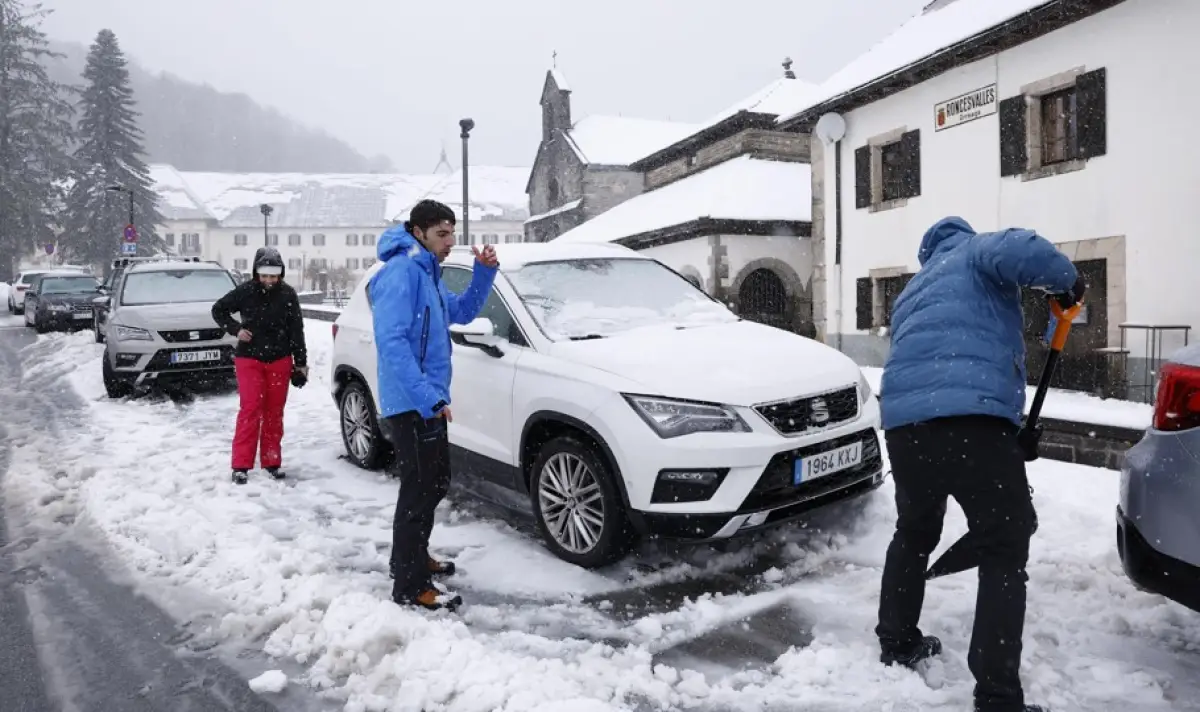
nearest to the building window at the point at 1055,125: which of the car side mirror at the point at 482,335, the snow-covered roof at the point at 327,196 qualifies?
the car side mirror at the point at 482,335

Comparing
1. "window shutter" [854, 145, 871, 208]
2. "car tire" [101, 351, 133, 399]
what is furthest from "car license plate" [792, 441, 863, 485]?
"window shutter" [854, 145, 871, 208]

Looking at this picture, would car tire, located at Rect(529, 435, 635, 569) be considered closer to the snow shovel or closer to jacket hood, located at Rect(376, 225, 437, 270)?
jacket hood, located at Rect(376, 225, 437, 270)

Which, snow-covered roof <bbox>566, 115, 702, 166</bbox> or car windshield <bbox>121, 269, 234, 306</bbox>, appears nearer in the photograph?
car windshield <bbox>121, 269, 234, 306</bbox>

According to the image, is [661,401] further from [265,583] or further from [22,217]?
[22,217]

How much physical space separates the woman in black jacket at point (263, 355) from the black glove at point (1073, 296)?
5.56 m

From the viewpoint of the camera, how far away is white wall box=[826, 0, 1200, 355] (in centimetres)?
1199

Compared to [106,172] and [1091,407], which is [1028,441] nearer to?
[1091,407]

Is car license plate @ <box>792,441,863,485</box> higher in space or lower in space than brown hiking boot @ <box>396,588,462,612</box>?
higher

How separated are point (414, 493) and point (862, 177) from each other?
1692 centimetres

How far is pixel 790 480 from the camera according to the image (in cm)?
408

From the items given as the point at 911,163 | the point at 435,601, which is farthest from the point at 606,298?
the point at 911,163

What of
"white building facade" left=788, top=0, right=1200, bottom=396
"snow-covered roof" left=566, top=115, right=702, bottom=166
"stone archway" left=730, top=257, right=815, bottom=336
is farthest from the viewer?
"snow-covered roof" left=566, top=115, right=702, bottom=166

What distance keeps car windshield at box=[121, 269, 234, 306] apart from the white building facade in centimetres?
1207

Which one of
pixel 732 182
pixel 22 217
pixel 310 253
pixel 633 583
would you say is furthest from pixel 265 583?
pixel 310 253
